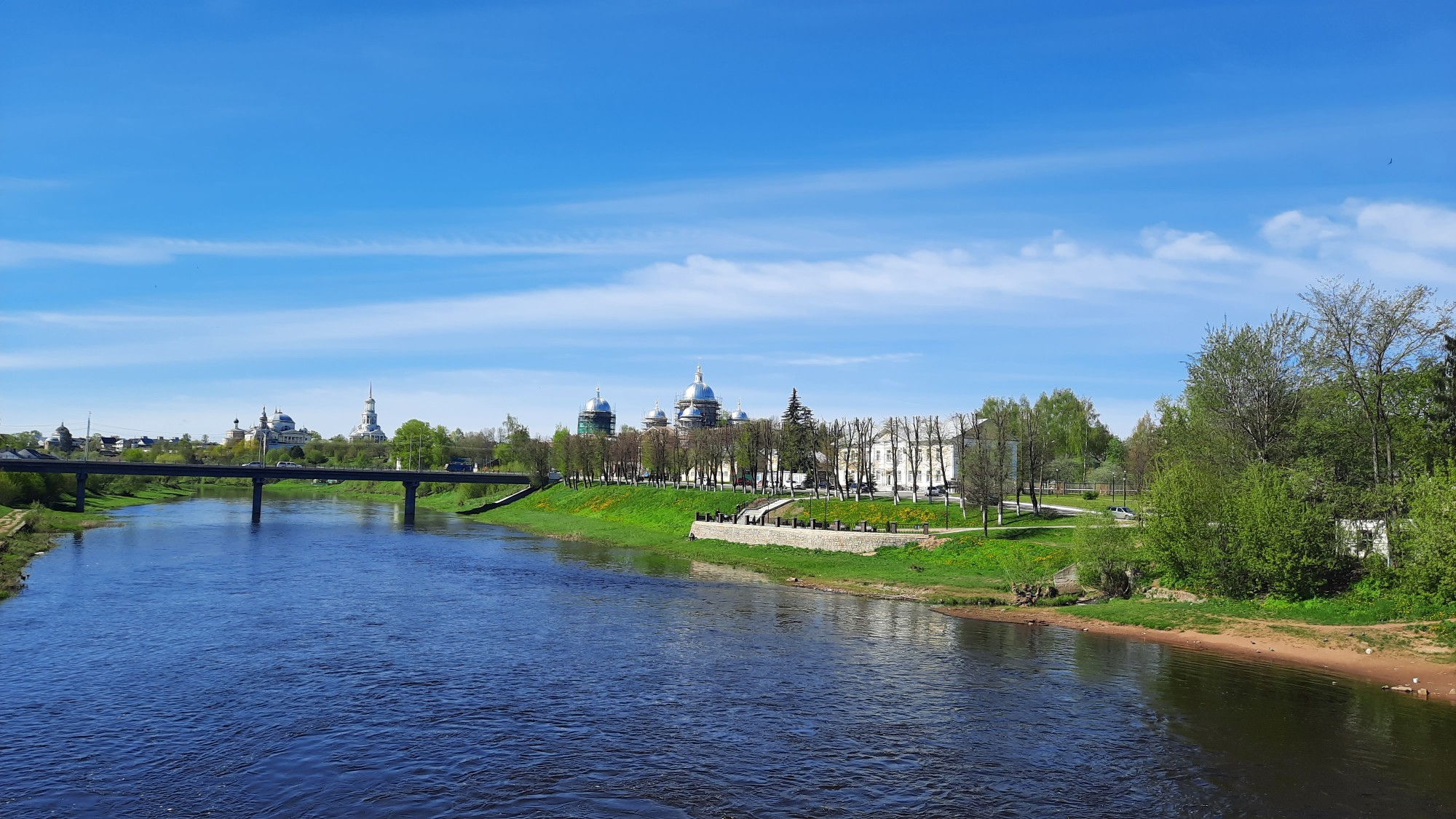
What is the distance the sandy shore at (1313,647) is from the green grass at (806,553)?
31.8ft

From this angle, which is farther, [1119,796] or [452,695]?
[452,695]

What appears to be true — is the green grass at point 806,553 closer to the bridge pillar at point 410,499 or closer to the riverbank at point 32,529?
the bridge pillar at point 410,499

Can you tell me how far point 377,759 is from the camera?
80.6 ft

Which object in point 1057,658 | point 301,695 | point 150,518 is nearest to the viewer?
point 301,695

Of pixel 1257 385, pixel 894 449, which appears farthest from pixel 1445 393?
pixel 894 449

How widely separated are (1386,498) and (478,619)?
42.2 meters

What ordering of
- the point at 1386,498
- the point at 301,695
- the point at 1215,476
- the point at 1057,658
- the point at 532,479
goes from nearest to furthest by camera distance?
1. the point at 301,695
2. the point at 1057,658
3. the point at 1386,498
4. the point at 1215,476
5. the point at 532,479

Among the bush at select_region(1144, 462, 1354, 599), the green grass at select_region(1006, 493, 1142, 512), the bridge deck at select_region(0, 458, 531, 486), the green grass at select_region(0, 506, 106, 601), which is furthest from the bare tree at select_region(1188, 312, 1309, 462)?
the bridge deck at select_region(0, 458, 531, 486)

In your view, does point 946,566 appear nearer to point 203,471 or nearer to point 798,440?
point 798,440

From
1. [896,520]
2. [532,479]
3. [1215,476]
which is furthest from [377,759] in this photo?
[532,479]

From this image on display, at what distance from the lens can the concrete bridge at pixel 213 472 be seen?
10012 cm

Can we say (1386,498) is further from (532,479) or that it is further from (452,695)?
(532,479)

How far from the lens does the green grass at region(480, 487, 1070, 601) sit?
56594mm

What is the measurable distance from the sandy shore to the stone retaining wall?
2155cm
